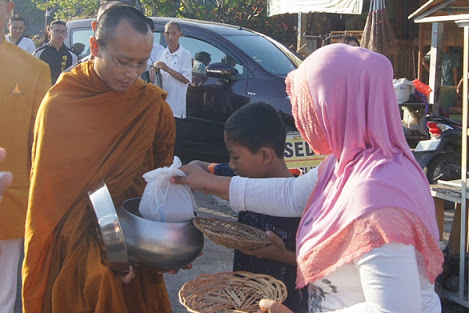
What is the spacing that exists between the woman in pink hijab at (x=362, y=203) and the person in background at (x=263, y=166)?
0.43 m

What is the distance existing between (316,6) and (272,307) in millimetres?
9760

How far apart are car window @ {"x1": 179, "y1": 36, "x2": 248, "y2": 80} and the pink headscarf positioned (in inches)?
199

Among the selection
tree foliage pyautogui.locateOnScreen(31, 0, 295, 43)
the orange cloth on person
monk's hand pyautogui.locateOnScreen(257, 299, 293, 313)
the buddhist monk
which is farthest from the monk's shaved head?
tree foliage pyautogui.locateOnScreen(31, 0, 295, 43)

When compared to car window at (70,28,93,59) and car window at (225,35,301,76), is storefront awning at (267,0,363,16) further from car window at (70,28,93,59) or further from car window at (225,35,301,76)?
car window at (70,28,93,59)

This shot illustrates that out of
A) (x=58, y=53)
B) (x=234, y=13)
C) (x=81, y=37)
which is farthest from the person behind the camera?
(x=234, y=13)

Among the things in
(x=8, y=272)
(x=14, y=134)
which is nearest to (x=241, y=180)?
(x=14, y=134)

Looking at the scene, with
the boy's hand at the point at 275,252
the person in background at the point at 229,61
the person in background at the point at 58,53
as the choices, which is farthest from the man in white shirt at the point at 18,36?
the boy's hand at the point at 275,252

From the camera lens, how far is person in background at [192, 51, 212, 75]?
6965 millimetres

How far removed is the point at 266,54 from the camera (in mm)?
6918

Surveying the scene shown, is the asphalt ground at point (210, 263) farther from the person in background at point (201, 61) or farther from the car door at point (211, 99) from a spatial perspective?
the person in background at point (201, 61)

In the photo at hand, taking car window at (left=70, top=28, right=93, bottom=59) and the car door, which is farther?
car window at (left=70, top=28, right=93, bottom=59)

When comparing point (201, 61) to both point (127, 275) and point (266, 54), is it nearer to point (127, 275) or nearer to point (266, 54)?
point (266, 54)

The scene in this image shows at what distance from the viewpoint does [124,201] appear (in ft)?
7.23

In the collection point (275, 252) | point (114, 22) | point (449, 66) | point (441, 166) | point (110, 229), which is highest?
point (114, 22)
